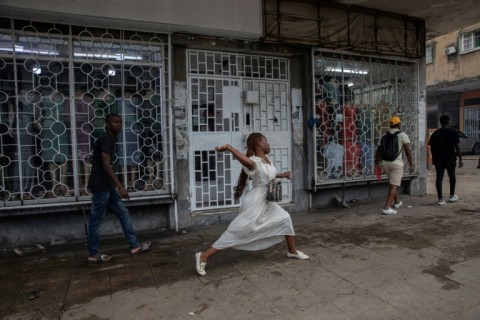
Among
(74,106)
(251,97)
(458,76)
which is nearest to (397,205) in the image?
(251,97)

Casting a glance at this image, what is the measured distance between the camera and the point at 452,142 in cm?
695

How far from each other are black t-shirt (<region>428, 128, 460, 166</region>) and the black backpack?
4.47 feet

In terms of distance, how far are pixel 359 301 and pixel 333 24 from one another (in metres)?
5.25

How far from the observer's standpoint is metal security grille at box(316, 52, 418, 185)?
22.6 ft

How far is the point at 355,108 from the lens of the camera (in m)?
7.27

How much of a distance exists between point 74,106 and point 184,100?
5.32 feet

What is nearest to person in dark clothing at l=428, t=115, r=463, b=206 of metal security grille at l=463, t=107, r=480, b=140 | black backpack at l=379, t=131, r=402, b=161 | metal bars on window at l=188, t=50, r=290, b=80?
black backpack at l=379, t=131, r=402, b=161

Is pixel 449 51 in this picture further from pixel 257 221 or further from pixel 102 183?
pixel 102 183

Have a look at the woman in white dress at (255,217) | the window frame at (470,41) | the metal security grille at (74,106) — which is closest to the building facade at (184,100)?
the metal security grille at (74,106)

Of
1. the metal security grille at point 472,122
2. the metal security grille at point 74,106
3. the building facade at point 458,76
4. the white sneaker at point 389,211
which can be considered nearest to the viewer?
the metal security grille at point 74,106

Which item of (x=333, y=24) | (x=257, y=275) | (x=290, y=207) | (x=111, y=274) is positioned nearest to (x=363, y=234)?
(x=290, y=207)

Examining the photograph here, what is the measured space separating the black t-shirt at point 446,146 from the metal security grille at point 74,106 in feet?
17.6

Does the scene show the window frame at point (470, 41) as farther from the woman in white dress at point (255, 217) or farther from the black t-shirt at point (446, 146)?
the woman in white dress at point (255, 217)

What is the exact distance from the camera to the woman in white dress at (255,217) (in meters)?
3.70
